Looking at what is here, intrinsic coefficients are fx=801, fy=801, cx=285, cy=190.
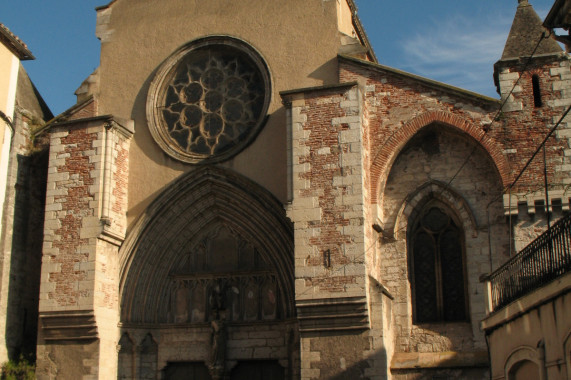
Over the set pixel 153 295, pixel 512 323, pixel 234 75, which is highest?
pixel 234 75

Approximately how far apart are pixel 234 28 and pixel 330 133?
3.62 meters

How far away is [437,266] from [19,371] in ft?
25.6

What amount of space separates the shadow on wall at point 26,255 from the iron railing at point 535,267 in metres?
8.80

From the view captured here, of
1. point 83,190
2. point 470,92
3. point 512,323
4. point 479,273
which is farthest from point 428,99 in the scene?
point 83,190

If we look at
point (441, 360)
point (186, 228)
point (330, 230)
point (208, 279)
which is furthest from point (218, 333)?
point (441, 360)

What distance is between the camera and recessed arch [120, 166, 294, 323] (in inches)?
584

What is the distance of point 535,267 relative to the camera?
9.75 m

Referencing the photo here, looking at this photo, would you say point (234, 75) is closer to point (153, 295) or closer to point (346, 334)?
point (153, 295)

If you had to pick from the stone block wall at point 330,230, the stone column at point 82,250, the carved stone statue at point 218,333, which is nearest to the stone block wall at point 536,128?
the stone block wall at point 330,230

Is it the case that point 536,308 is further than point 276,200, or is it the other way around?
point 276,200

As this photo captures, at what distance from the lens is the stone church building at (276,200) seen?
44.0 feet

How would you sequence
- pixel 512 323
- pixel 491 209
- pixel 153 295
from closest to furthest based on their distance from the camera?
pixel 512 323 < pixel 491 209 < pixel 153 295

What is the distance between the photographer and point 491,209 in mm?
14023

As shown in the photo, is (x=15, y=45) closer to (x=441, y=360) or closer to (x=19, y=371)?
(x=19, y=371)
